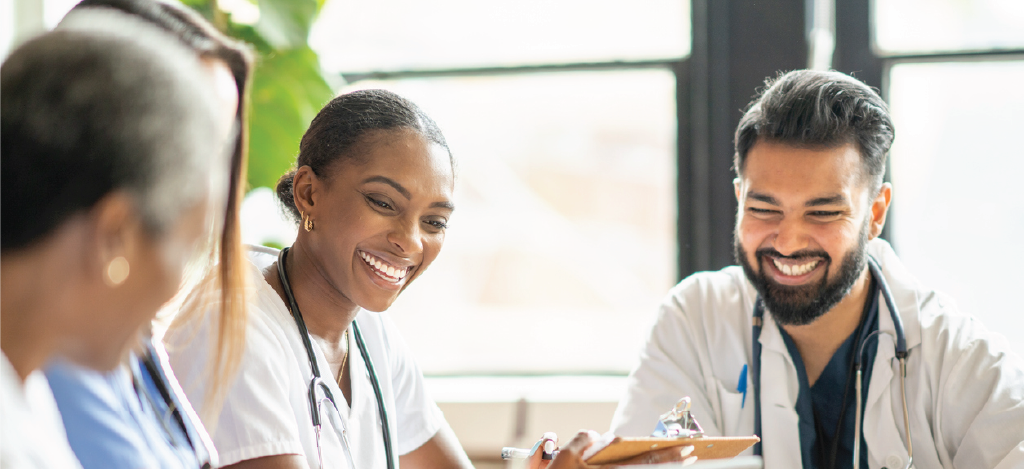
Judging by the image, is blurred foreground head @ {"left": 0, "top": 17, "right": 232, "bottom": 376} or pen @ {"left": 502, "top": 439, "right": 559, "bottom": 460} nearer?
blurred foreground head @ {"left": 0, "top": 17, "right": 232, "bottom": 376}

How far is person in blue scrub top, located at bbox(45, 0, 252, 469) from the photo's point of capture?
94 centimetres

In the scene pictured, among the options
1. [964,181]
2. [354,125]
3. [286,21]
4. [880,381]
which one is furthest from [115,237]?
[964,181]

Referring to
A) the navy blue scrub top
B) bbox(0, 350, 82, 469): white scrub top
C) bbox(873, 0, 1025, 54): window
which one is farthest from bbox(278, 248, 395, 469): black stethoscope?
bbox(873, 0, 1025, 54): window

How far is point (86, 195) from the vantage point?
62 cm

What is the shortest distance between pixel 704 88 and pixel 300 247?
1.56 meters

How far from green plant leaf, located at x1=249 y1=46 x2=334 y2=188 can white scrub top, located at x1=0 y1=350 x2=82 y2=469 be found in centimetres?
162

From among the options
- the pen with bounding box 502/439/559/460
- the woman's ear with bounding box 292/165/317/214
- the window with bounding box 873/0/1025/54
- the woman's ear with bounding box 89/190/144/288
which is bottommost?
the pen with bounding box 502/439/559/460

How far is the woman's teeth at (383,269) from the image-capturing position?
1476 mm

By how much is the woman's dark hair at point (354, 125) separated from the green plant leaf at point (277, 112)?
0.76 meters

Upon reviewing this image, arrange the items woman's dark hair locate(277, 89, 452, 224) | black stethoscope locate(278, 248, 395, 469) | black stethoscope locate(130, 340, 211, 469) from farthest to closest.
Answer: woman's dark hair locate(277, 89, 452, 224)
black stethoscope locate(278, 248, 395, 469)
black stethoscope locate(130, 340, 211, 469)

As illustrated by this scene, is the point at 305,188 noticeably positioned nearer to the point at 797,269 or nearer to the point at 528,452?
the point at 528,452

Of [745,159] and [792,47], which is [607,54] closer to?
[792,47]

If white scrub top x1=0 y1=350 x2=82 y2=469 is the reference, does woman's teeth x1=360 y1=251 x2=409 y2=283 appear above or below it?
below

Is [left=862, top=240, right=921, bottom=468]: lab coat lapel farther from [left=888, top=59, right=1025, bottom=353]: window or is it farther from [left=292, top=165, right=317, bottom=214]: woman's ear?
[left=292, top=165, right=317, bottom=214]: woman's ear
